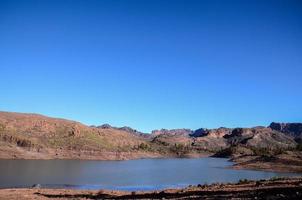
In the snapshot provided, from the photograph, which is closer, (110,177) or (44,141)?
(110,177)

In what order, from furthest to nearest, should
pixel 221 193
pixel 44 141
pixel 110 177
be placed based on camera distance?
pixel 44 141, pixel 110 177, pixel 221 193

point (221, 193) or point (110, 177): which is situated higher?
point (221, 193)

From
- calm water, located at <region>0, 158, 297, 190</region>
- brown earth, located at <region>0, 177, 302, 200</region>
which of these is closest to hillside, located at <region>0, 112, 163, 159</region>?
calm water, located at <region>0, 158, 297, 190</region>

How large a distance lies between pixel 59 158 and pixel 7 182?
96.2 meters

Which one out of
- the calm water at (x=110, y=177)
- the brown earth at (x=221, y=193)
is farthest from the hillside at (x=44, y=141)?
the brown earth at (x=221, y=193)

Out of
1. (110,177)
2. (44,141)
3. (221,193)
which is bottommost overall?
(110,177)

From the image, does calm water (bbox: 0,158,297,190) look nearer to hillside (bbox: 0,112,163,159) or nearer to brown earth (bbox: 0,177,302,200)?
brown earth (bbox: 0,177,302,200)

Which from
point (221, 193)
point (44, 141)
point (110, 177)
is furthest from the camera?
point (44, 141)

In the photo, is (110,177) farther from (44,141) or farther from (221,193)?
(44,141)

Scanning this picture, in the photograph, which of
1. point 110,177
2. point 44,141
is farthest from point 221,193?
point 44,141

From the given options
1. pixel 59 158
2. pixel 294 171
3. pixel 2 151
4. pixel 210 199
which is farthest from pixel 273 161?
pixel 210 199

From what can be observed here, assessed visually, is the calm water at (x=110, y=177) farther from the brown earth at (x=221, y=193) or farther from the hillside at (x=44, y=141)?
the hillside at (x=44, y=141)

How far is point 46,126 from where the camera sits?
625 ft

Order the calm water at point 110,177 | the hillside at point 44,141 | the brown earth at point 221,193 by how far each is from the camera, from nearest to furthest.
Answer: the brown earth at point 221,193 < the calm water at point 110,177 < the hillside at point 44,141
